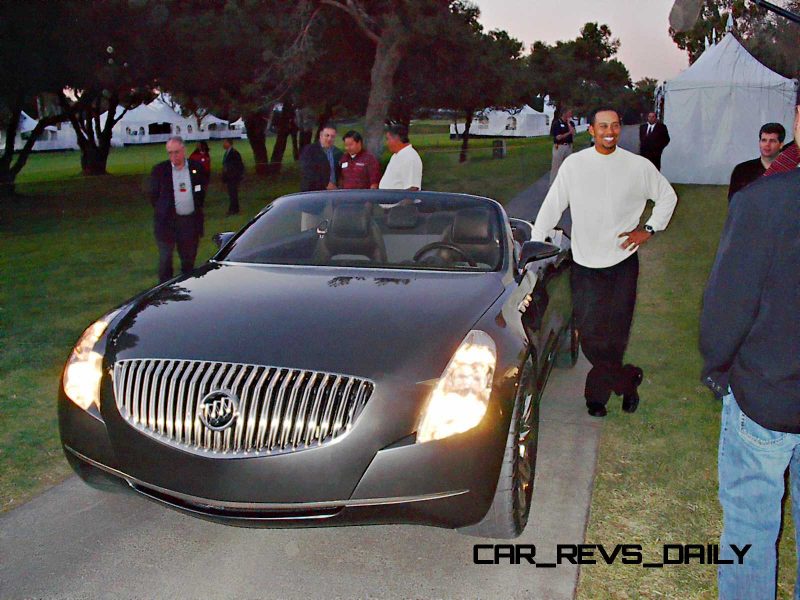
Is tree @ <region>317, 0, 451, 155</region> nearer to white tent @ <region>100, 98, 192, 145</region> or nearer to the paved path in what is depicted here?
the paved path

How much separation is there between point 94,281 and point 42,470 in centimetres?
688

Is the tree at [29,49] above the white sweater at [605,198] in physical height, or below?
above

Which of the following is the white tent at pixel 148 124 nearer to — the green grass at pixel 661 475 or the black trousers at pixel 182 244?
the black trousers at pixel 182 244

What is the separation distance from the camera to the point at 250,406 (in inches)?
128

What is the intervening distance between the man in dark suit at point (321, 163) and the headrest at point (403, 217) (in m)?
5.97

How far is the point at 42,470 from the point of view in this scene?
4812mm

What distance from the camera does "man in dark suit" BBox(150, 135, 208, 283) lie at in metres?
8.41

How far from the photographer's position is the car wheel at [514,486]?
11.7 feet

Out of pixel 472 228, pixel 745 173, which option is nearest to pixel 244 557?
pixel 472 228

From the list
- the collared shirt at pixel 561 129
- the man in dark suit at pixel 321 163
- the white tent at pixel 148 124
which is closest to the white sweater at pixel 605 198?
the man in dark suit at pixel 321 163

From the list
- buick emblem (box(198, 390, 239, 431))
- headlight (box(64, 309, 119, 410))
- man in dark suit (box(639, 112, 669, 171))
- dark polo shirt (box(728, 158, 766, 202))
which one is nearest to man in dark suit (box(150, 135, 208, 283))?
headlight (box(64, 309, 119, 410))

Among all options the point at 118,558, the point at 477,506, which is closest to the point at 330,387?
the point at 477,506

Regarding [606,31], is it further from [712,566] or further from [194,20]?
[712,566]

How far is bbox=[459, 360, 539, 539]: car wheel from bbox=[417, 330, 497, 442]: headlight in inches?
10.4
